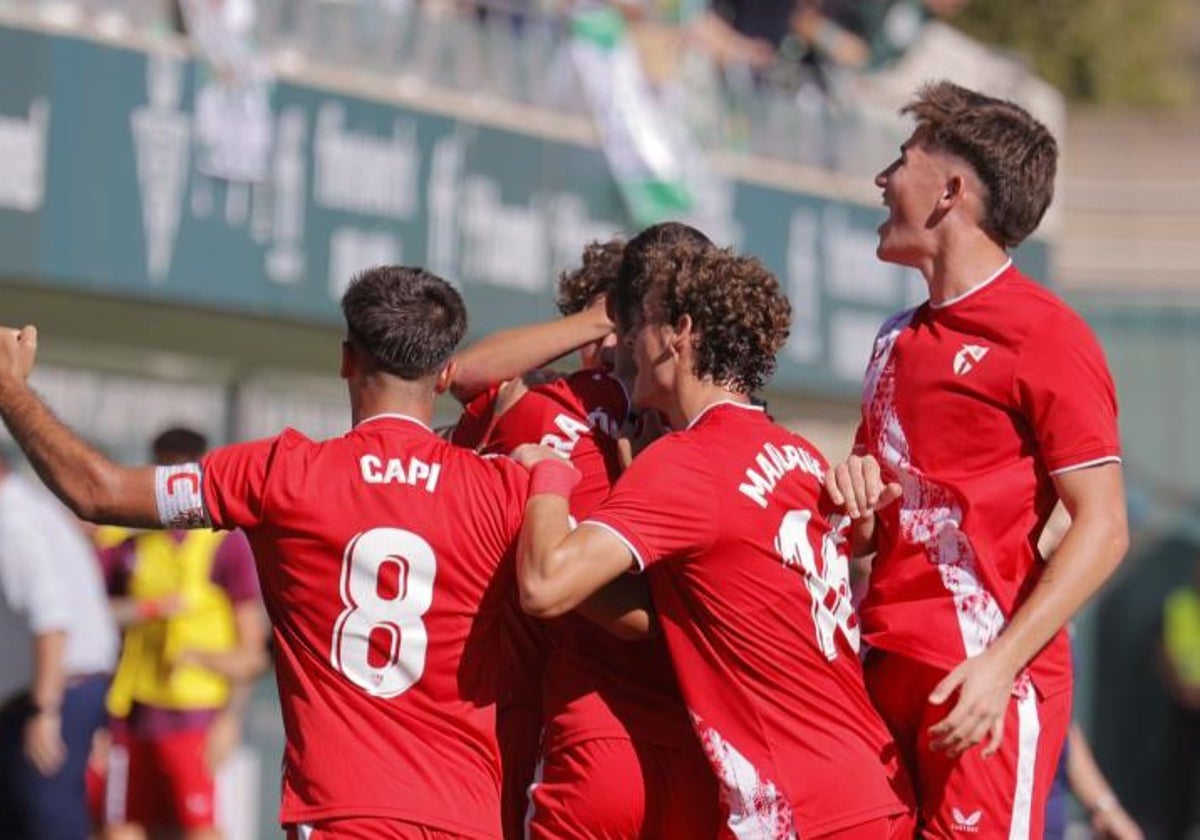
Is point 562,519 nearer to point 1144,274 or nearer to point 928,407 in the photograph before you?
point 928,407

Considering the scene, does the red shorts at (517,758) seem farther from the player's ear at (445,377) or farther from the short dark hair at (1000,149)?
the short dark hair at (1000,149)

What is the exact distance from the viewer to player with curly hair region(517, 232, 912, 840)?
5012 mm

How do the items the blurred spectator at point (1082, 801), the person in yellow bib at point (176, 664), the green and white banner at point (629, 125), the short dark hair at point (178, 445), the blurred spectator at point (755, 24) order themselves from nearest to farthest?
the blurred spectator at point (1082, 801) → the short dark hair at point (178, 445) → the person in yellow bib at point (176, 664) → the green and white banner at point (629, 125) → the blurred spectator at point (755, 24)

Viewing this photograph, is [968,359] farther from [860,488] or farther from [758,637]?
[758,637]

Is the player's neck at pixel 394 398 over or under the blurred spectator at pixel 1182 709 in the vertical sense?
over

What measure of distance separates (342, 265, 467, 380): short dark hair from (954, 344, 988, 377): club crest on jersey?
3.52ft

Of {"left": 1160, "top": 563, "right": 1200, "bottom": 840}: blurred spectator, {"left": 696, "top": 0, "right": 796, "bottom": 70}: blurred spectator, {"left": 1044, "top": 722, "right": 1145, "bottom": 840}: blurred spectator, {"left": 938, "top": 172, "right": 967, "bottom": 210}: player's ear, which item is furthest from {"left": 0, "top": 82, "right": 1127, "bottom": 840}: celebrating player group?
A: {"left": 1160, "top": 563, "right": 1200, "bottom": 840}: blurred spectator

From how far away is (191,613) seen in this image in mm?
11062

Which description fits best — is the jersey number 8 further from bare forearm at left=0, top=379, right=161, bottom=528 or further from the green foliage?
the green foliage

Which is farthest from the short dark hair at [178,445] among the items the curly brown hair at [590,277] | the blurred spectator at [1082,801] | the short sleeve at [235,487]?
the short sleeve at [235,487]

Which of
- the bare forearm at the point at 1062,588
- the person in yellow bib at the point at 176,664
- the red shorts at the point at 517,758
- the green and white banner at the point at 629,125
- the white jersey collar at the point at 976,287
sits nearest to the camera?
the bare forearm at the point at 1062,588

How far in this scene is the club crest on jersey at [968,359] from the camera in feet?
16.9

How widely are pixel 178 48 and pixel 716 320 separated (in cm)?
825

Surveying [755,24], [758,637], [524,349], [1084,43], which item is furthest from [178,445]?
[1084,43]
